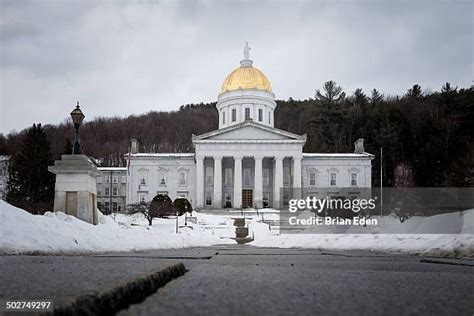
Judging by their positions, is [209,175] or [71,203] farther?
[209,175]

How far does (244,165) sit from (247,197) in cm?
480

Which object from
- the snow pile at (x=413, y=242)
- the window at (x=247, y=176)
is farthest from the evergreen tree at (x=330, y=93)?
the snow pile at (x=413, y=242)

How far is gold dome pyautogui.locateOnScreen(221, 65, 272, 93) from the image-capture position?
81.6 metres

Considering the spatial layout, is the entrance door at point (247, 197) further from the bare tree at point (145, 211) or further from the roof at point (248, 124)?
the bare tree at point (145, 211)

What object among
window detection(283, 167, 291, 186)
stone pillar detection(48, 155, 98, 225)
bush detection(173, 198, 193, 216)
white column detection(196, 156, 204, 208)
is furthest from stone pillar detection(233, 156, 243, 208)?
stone pillar detection(48, 155, 98, 225)

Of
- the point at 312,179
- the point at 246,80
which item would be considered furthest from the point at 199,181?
the point at 246,80

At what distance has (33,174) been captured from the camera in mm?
61031

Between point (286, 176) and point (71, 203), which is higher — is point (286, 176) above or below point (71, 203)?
above

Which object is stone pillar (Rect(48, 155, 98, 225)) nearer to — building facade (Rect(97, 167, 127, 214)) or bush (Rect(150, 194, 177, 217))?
bush (Rect(150, 194, 177, 217))

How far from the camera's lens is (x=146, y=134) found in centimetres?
15312

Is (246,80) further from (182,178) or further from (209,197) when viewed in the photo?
(209,197)

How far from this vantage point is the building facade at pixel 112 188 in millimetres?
83625

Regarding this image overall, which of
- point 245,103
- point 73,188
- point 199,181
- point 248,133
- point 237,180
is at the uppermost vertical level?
point 245,103

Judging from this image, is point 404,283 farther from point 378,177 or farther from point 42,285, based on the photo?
point 378,177
